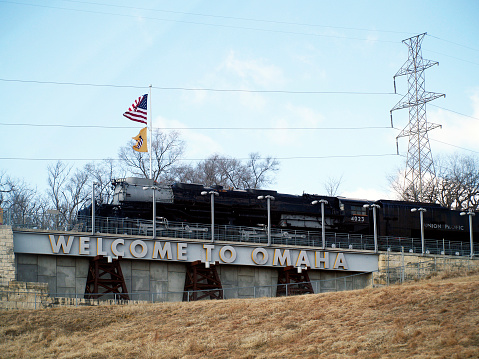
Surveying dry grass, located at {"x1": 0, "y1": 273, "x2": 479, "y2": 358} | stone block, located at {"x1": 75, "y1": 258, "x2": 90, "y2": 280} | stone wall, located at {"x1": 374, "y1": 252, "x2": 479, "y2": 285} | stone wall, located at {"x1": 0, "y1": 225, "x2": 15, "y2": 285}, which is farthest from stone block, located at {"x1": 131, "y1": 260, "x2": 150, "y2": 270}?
stone wall, located at {"x1": 374, "y1": 252, "x2": 479, "y2": 285}

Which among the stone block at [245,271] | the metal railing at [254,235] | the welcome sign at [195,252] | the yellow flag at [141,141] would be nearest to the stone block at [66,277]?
the welcome sign at [195,252]

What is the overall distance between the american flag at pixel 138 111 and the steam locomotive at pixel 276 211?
725 centimetres

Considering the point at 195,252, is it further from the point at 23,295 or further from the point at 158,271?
the point at 23,295

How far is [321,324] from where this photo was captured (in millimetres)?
27938

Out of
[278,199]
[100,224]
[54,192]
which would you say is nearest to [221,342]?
[100,224]

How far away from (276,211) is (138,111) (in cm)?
1462

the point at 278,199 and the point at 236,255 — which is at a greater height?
the point at 278,199

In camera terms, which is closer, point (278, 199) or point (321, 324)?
point (321, 324)

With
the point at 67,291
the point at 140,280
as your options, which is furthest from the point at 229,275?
the point at 67,291

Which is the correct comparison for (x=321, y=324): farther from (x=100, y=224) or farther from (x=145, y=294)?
(x=100, y=224)

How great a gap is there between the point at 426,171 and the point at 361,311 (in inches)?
1739

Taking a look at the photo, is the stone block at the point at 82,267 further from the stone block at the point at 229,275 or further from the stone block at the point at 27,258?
the stone block at the point at 229,275

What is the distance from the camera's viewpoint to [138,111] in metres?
54.1

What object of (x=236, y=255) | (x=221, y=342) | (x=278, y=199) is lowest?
(x=221, y=342)
